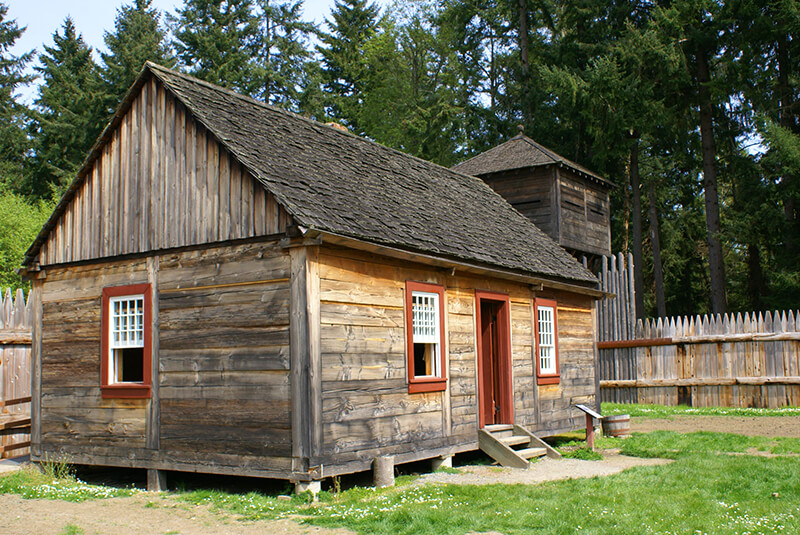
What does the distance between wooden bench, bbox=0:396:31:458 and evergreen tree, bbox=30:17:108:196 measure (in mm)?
22863

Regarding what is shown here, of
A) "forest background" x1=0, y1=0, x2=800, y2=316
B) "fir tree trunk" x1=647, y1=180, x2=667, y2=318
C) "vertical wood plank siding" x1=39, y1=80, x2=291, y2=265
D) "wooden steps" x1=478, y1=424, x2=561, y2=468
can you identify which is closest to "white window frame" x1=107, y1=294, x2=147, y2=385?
"vertical wood plank siding" x1=39, y1=80, x2=291, y2=265

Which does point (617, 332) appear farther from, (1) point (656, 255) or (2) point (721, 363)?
(1) point (656, 255)

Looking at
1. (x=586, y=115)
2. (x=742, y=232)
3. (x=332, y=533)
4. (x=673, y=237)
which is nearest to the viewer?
(x=332, y=533)

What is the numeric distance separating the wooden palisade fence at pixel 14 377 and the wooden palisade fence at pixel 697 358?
16355mm

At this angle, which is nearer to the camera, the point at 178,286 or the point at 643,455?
the point at 178,286

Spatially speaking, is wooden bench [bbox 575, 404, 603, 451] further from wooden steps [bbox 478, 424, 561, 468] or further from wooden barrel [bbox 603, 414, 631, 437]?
wooden barrel [bbox 603, 414, 631, 437]

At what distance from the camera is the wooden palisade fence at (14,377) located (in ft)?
49.3

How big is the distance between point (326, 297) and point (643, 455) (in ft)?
22.6

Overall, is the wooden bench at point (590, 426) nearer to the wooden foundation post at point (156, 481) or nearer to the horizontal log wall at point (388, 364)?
the horizontal log wall at point (388, 364)

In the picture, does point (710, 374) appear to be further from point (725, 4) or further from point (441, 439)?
point (725, 4)

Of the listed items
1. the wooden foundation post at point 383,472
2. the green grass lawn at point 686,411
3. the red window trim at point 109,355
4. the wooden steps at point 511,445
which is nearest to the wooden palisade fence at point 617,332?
the green grass lawn at point 686,411

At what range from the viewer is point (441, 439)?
12.9 metres

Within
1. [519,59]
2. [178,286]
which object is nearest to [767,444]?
[178,286]

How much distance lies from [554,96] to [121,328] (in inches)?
1212
